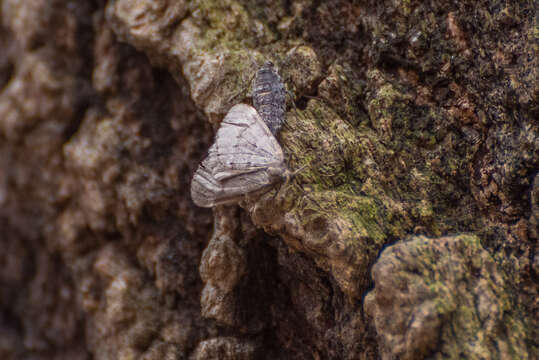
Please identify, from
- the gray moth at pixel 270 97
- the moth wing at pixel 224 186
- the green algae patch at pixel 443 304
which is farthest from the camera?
the gray moth at pixel 270 97

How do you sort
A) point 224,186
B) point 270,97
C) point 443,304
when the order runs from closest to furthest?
point 443,304 → point 224,186 → point 270,97

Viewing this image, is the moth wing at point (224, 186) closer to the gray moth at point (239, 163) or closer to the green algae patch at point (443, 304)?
the gray moth at point (239, 163)

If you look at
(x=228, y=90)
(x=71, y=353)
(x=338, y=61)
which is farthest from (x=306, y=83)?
(x=71, y=353)

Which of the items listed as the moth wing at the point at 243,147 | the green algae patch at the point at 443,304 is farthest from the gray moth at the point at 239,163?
the green algae patch at the point at 443,304

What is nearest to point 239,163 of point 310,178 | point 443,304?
point 310,178

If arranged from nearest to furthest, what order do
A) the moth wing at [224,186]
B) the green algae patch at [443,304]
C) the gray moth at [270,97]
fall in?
the green algae patch at [443,304] → the moth wing at [224,186] → the gray moth at [270,97]

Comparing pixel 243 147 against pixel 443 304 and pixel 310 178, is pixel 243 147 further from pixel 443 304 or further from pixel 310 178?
pixel 443 304

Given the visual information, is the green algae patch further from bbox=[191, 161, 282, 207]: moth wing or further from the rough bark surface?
bbox=[191, 161, 282, 207]: moth wing
